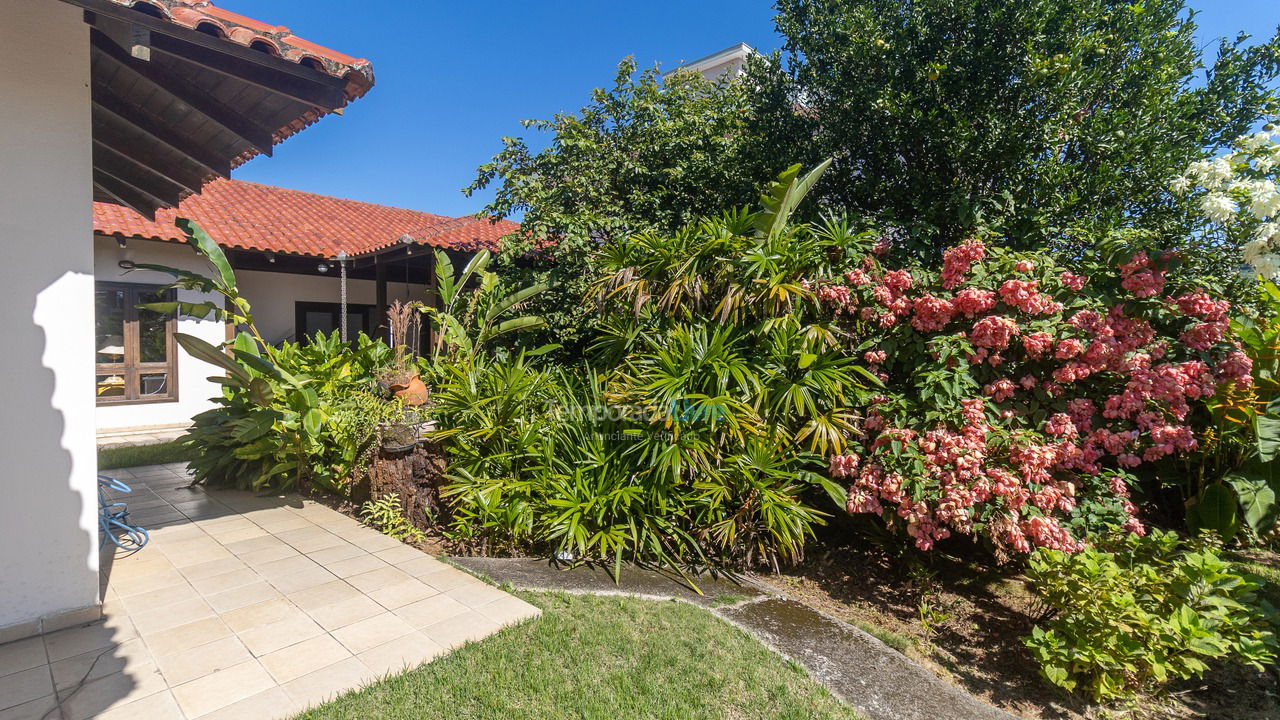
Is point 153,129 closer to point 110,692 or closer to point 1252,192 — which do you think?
point 110,692

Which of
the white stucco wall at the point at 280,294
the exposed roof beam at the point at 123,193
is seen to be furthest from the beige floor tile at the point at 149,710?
the white stucco wall at the point at 280,294

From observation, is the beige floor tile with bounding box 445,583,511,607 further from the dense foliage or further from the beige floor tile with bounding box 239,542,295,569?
the beige floor tile with bounding box 239,542,295,569

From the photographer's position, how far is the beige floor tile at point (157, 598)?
361 centimetres

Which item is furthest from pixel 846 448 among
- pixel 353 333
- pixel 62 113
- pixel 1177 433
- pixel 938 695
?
pixel 353 333

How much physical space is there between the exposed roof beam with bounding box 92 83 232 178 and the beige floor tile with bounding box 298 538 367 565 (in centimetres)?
360

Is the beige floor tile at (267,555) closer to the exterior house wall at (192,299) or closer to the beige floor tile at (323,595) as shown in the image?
the beige floor tile at (323,595)

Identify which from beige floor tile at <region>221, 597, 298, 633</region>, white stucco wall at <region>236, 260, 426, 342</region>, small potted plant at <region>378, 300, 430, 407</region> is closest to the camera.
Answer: beige floor tile at <region>221, 597, 298, 633</region>

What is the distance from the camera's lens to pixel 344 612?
3.62m

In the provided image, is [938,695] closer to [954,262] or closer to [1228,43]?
[954,262]

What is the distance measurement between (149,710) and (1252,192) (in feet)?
24.4

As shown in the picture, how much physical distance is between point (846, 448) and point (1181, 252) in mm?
3083

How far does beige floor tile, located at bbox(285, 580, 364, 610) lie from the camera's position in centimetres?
373

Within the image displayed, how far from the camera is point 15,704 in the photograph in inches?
105

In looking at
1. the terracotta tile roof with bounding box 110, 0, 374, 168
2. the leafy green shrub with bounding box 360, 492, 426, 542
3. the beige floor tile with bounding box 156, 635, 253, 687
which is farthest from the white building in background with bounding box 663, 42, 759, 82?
the beige floor tile with bounding box 156, 635, 253, 687
